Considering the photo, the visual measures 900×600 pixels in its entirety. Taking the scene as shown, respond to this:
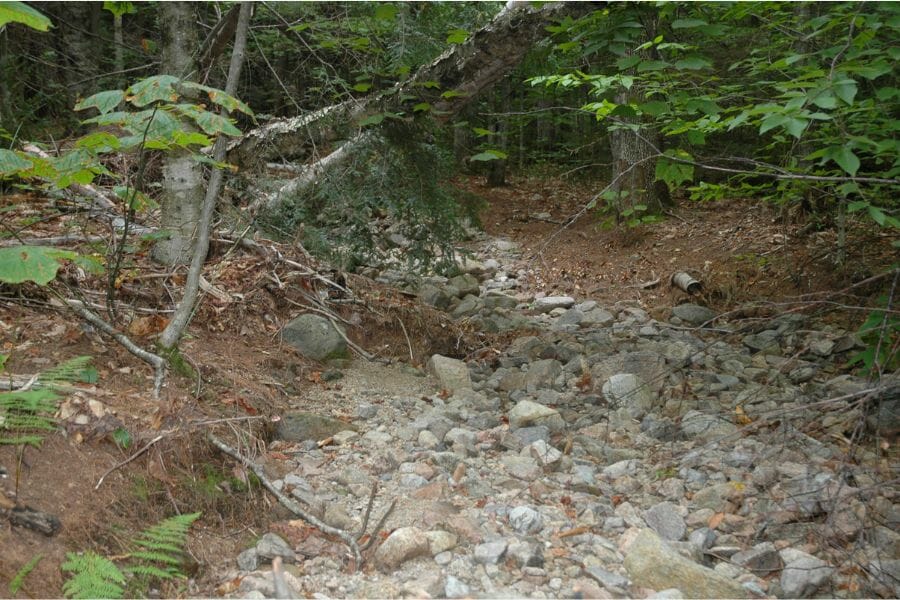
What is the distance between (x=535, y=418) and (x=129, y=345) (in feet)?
7.99

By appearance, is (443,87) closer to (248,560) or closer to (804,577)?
(248,560)

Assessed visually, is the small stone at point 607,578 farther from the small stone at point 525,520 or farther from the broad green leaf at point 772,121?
the broad green leaf at point 772,121

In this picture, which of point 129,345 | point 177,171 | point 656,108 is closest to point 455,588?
point 129,345

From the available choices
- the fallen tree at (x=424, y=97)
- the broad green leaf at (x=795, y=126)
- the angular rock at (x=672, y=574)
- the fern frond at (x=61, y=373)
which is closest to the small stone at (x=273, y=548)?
the fern frond at (x=61, y=373)

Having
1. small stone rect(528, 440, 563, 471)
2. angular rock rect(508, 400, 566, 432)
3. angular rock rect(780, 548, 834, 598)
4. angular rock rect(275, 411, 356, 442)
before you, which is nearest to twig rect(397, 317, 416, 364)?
angular rock rect(508, 400, 566, 432)

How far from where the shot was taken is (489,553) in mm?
2791

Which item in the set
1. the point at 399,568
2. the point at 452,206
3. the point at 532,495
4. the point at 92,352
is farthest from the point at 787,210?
the point at 92,352

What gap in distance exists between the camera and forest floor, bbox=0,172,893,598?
8.39ft

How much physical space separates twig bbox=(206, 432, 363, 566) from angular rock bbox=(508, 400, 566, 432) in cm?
165

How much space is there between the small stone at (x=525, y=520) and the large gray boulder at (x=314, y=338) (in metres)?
2.26

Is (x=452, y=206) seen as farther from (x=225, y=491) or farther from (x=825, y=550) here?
(x=825, y=550)

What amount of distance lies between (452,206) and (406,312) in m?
1.01

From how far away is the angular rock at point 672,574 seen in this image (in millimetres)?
2607

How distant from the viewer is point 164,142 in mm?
3074
